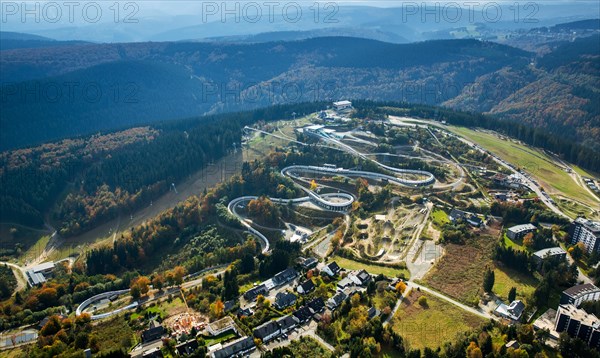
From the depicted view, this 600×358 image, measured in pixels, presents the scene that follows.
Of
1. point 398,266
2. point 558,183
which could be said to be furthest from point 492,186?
point 398,266

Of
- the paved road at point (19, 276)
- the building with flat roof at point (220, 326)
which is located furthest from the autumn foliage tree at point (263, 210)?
the paved road at point (19, 276)

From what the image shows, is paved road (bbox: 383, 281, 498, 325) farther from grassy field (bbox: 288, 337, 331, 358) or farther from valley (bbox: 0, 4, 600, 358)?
grassy field (bbox: 288, 337, 331, 358)

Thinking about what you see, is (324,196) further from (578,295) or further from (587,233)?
(578,295)

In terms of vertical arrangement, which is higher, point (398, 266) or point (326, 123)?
point (326, 123)

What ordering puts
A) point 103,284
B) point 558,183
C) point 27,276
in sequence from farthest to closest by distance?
point 558,183 → point 27,276 → point 103,284

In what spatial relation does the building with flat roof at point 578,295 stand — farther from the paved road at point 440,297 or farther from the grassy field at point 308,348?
the grassy field at point 308,348

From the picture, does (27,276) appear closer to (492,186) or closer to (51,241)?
(51,241)

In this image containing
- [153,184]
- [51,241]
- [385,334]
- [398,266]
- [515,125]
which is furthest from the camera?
[515,125]
